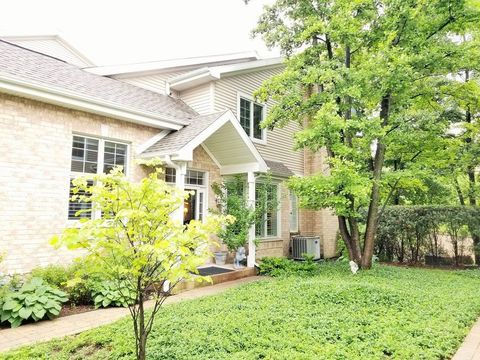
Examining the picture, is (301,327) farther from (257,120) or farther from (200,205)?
(257,120)

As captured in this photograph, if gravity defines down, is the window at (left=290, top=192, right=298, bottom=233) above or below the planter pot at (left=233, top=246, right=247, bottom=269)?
above

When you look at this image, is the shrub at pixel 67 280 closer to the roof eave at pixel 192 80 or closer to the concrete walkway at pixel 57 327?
the concrete walkway at pixel 57 327

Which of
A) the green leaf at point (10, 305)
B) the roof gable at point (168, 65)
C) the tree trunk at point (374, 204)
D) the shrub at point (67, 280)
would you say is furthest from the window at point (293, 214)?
the green leaf at point (10, 305)

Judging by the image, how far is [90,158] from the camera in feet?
26.6

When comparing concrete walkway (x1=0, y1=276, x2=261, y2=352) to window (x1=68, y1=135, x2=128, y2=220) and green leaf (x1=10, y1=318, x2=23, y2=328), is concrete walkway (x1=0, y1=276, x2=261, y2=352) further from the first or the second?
window (x1=68, y1=135, x2=128, y2=220)

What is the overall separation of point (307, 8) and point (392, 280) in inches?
339

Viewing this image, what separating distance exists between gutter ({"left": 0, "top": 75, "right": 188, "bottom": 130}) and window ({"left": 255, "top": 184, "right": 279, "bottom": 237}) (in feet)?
11.6

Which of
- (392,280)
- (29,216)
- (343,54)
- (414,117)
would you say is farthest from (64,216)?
(414,117)

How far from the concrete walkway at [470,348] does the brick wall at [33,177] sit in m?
7.69

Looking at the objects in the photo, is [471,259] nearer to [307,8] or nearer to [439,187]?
[439,187]

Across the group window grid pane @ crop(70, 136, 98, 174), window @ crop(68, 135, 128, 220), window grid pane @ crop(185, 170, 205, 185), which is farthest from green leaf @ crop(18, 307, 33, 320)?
window grid pane @ crop(185, 170, 205, 185)

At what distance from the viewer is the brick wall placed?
21.7 feet

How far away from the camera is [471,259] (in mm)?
12227

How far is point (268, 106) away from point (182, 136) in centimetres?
600
